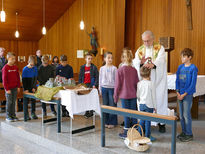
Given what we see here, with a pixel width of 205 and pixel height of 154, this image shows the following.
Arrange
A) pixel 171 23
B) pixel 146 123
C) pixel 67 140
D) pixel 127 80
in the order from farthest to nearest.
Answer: pixel 171 23 → pixel 67 140 → pixel 127 80 → pixel 146 123

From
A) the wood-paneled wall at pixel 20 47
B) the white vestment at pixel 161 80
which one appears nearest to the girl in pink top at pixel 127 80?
the white vestment at pixel 161 80

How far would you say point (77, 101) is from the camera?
4207 mm

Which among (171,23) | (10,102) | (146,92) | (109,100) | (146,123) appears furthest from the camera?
(171,23)

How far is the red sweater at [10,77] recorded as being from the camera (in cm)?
500

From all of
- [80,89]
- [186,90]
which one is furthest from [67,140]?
[186,90]

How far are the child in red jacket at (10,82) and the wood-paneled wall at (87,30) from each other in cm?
511

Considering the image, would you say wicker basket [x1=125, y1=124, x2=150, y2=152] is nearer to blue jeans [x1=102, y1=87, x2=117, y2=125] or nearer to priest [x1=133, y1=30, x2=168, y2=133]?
priest [x1=133, y1=30, x2=168, y2=133]

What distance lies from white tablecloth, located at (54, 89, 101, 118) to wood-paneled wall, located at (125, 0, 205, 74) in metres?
5.04

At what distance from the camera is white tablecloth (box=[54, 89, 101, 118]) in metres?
4.13

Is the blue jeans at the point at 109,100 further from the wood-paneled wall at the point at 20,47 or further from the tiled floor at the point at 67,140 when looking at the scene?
the wood-paneled wall at the point at 20,47

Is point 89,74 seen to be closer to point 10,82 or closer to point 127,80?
point 127,80

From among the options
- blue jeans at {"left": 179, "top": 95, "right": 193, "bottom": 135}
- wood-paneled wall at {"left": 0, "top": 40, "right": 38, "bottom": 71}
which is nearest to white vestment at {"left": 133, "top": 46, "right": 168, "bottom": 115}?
blue jeans at {"left": 179, "top": 95, "right": 193, "bottom": 135}

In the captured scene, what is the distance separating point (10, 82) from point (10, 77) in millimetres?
106

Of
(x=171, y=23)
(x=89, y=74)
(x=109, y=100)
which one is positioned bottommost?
(x=109, y=100)
